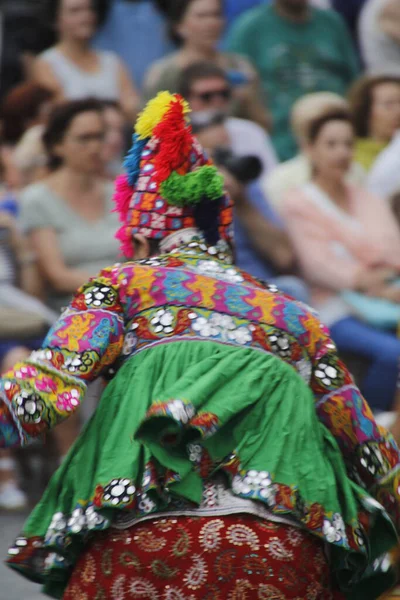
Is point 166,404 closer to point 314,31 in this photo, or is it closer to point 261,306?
point 261,306

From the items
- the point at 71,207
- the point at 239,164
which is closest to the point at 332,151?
the point at 239,164

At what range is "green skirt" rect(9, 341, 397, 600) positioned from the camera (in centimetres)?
324

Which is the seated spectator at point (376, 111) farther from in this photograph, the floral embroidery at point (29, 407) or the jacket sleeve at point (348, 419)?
the floral embroidery at point (29, 407)

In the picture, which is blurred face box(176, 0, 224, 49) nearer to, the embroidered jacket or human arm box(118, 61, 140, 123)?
human arm box(118, 61, 140, 123)

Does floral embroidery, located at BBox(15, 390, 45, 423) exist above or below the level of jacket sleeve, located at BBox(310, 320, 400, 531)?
above

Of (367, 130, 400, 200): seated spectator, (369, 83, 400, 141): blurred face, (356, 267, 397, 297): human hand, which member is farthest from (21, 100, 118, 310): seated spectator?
(369, 83, 400, 141): blurred face

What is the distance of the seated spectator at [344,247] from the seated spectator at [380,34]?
4.96ft

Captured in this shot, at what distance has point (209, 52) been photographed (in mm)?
8320

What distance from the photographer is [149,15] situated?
8617 millimetres

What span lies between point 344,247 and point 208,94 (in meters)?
1.18

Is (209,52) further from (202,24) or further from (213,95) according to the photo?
(213,95)

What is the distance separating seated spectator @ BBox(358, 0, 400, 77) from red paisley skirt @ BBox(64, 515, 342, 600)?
20.3ft

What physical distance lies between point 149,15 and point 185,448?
576cm

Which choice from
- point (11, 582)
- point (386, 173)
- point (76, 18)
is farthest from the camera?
point (76, 18)
